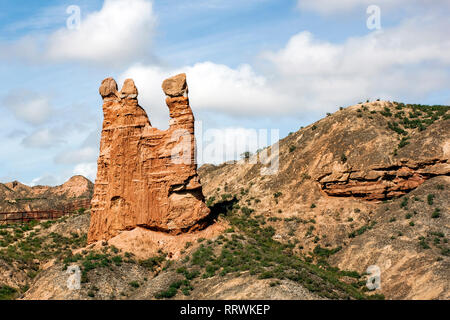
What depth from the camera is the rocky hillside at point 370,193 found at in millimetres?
46688

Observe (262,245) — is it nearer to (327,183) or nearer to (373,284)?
(373,284)

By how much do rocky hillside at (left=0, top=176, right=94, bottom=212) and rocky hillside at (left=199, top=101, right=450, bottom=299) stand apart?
41.8 m

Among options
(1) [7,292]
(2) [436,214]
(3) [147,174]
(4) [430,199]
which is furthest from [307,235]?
(1) [7,292]

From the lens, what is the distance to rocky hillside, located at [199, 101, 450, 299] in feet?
153

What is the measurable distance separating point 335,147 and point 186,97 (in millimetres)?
21353

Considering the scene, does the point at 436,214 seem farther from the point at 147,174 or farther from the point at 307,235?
the point at 147,174

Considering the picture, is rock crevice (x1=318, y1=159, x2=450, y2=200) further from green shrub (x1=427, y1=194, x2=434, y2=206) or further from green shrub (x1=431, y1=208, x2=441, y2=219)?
green shrub (x1=431, y1=208, x2=441, y2=219)

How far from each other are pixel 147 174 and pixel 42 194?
74119 millimetres

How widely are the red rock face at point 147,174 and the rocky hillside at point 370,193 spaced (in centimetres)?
1289

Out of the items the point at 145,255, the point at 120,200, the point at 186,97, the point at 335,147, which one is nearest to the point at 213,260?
the point at 145,255

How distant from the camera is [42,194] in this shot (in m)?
116

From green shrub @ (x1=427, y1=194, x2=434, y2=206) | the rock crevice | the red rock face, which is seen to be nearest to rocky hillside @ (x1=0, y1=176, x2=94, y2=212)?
the red rock face

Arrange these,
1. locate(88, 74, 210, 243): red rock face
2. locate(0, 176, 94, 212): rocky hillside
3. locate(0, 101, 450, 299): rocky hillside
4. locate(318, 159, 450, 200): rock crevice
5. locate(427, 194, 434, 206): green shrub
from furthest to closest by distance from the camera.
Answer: locate(0, 176, 94, 212): rocky hillside
locate(318, 159, 450, 200): rock crevice
locate(427, 194, 434, 206): green shrub
locate(88, 74, 210, 243): red rock face
locate(0, 101, 450, 299): rocky hillside

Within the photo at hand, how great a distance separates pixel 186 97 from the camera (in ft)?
160
